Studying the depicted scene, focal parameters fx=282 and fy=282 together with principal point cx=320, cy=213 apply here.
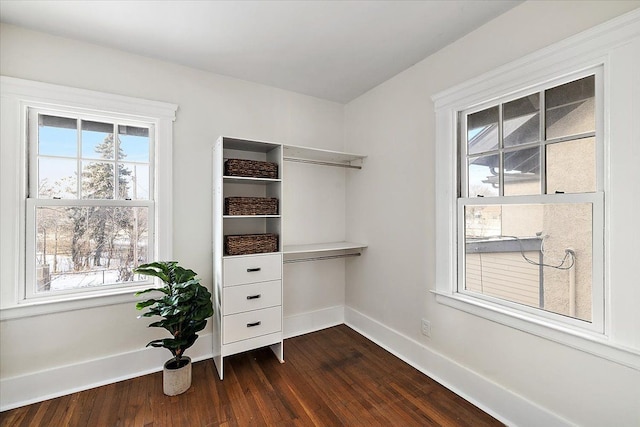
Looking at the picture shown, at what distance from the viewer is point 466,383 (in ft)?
6.47

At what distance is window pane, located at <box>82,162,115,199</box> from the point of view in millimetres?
2172

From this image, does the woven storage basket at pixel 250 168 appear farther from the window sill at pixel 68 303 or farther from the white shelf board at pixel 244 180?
the window sill at pixel 68 303

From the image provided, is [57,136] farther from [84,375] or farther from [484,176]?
[484,176]

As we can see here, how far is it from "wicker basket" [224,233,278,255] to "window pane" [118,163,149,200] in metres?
0.82

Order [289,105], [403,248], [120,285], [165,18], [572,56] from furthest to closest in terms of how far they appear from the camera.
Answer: [289,105], [403,248], [120,285], [165,18], [572,56]

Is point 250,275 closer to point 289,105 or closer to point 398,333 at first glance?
point 398,333

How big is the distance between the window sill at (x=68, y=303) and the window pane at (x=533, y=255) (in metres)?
2.61

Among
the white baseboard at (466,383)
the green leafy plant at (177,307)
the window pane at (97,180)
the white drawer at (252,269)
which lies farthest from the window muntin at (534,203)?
the window pane at (97,180)

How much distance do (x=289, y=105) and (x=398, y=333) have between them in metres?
2.47

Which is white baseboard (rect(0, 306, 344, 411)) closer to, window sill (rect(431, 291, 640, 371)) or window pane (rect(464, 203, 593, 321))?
window sill (rect(431, 291, 640, 371))

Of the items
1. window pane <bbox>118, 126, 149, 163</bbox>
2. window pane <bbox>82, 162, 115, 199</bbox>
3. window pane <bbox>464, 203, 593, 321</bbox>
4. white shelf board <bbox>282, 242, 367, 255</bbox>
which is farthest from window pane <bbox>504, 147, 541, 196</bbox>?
window pane <bbox>82, 162, 115, 199</bbox>

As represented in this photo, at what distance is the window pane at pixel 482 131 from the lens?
6.38ft

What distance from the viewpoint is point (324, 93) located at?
3.00 meters

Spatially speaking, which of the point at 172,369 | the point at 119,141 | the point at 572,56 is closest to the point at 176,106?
the point at 119,141
